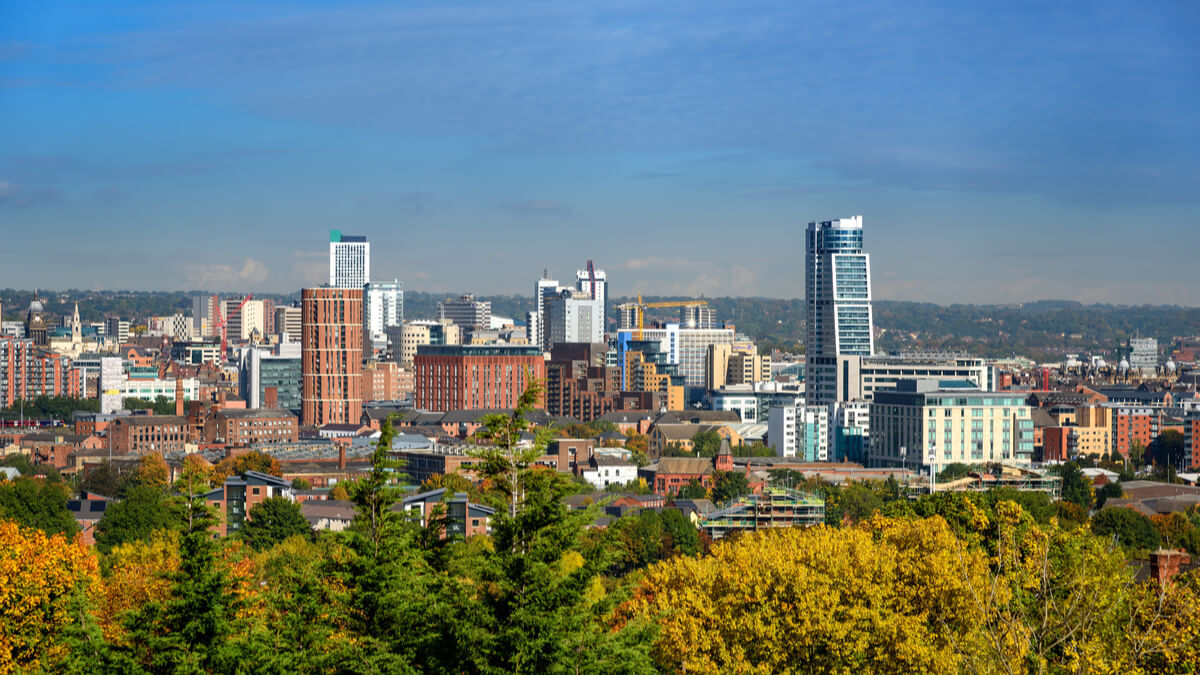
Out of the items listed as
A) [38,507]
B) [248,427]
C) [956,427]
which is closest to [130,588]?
[38,507]

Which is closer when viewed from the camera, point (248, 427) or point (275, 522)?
point (275, 522)

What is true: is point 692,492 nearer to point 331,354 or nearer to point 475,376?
point 331,354

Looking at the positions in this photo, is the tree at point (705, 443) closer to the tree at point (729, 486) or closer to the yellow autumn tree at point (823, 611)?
the tree at point (729, 486)

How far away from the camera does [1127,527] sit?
2933 inches

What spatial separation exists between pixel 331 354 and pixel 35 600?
117 m

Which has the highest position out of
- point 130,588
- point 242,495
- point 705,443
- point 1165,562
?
point 1165,562

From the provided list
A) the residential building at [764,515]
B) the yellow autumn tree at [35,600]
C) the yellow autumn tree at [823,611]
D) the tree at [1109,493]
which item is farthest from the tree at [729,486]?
the yellow autumn tree at [35,600]

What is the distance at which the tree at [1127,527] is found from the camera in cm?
7306

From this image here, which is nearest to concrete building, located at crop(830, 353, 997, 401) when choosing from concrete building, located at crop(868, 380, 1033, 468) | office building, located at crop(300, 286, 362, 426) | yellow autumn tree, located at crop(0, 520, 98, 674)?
concrete building, located at crop(868, 380, 1033, 468)

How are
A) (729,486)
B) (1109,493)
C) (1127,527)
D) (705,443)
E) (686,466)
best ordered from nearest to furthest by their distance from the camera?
(1127,527), (1109,493), (729,486), (686,466), (705,443)

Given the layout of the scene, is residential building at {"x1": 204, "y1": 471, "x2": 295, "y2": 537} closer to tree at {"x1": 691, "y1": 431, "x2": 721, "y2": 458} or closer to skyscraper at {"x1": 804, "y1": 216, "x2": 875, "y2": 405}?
tree at {"x1": 691, "y1": 431, "x2": 721, "y2": 458}

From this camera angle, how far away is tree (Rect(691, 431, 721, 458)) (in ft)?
419

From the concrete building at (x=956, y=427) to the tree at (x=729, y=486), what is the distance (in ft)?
69.2

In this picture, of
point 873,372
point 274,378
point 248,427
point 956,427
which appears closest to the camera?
point 956,427
